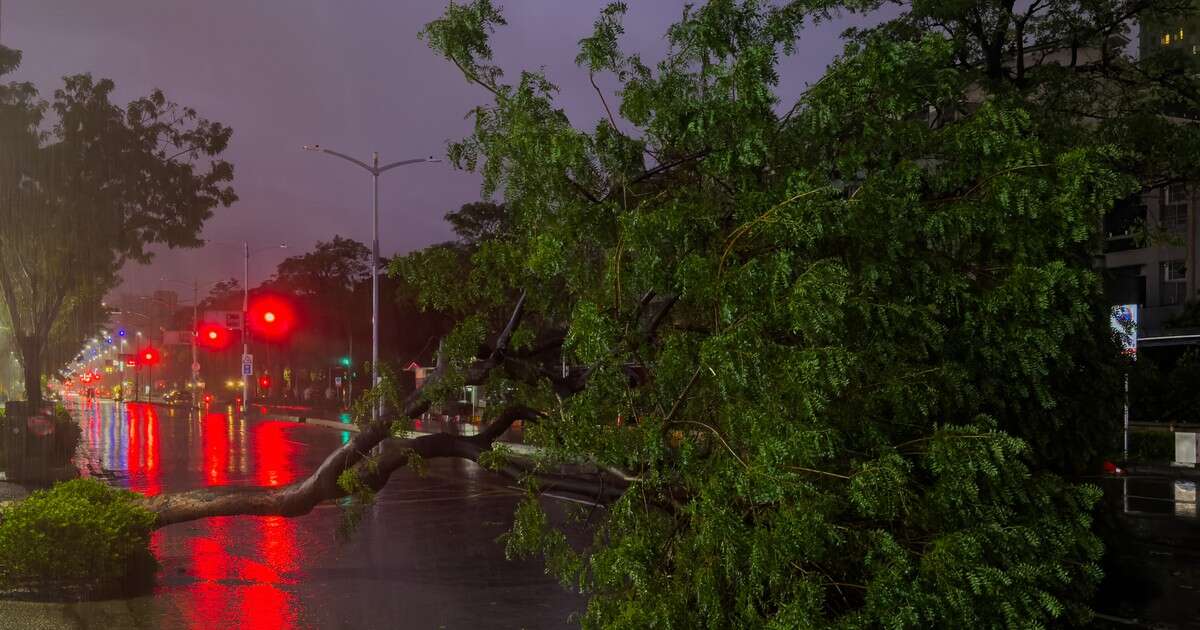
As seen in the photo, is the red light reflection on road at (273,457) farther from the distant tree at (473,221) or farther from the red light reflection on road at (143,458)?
the distant tree at (473,221)

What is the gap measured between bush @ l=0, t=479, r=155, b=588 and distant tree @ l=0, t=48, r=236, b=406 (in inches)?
666

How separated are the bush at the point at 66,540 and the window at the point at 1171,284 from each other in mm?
45233

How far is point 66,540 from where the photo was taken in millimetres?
9617

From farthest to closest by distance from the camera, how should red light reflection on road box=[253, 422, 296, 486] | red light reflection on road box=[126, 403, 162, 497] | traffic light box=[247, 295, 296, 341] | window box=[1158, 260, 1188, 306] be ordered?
1. window box=[1158, 260, 1188, 306]
2. traffic light box=[247, 295, 296, 341]
3. red light reflection on road box=[253, 422, 296, 486]
4. red light reflection on road box=[126, 403, 162, 497]

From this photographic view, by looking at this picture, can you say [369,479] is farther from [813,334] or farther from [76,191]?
[76,191]

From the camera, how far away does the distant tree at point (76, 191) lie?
80.5ft

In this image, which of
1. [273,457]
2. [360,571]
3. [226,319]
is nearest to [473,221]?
[226,319]

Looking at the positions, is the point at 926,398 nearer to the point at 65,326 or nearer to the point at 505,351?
the point at 505,351

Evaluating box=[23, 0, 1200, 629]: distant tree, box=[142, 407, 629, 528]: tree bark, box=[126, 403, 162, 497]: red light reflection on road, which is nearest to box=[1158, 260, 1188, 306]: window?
box=[126, 403, 162, 497]: red light reflection on road

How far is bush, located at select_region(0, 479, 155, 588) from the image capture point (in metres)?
9.55

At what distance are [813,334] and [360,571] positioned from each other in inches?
315

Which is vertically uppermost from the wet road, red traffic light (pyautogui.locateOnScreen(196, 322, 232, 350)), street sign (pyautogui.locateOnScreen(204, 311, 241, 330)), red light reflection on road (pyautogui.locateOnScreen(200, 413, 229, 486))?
street sign (pyautogui.locateOnScreen(204, 311, 241, 330))

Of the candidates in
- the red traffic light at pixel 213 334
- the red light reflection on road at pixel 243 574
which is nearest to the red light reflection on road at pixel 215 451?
the red traffic light at pixel 213 334

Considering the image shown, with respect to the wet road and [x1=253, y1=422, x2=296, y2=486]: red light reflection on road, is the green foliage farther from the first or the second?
[x1=253, y1=422, x2=296, y2=486]: red light reflection on road
